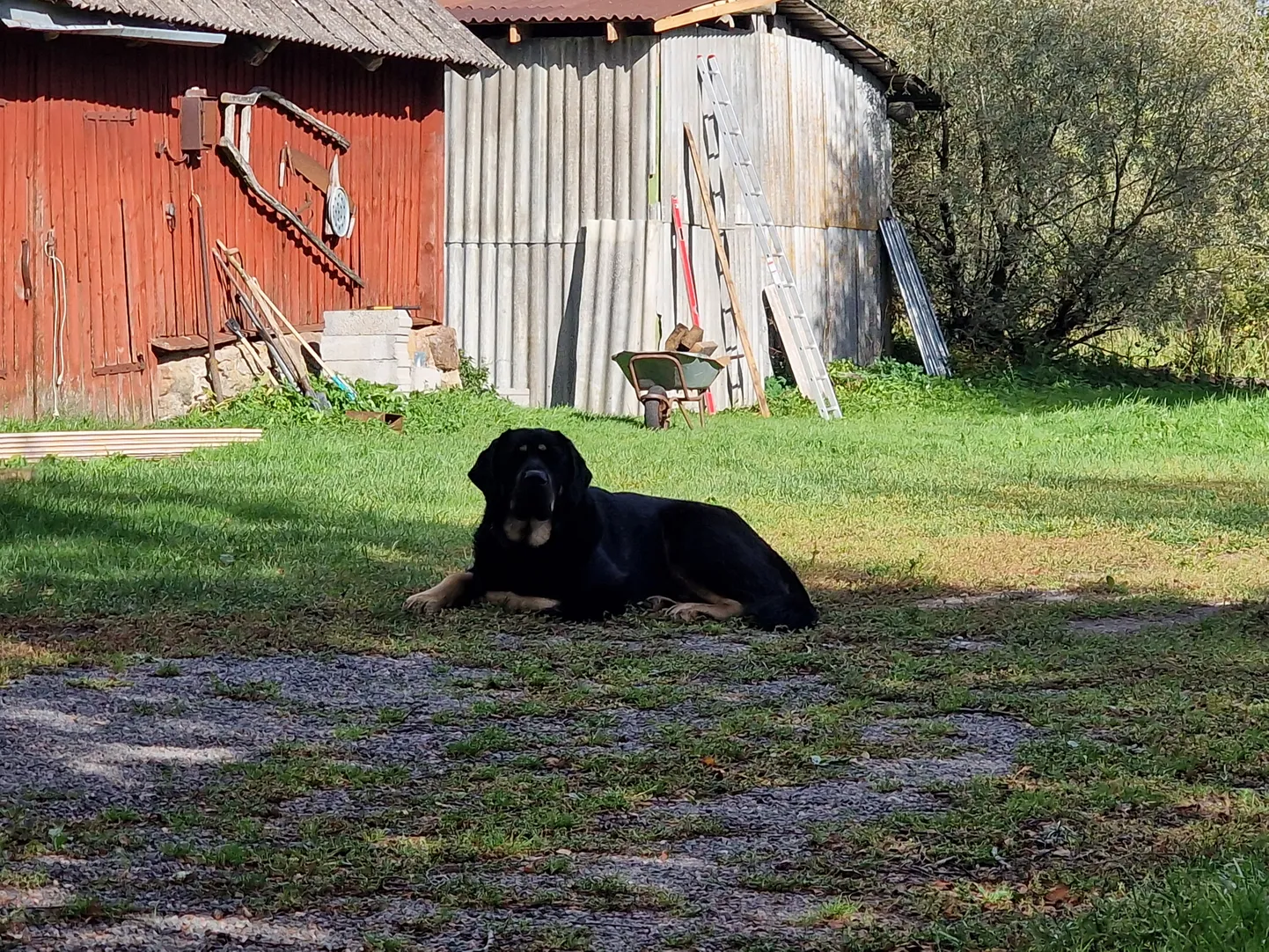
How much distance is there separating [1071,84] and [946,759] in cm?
2201

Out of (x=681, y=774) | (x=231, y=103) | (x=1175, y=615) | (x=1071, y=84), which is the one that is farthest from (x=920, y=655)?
(x=1071, y=84)

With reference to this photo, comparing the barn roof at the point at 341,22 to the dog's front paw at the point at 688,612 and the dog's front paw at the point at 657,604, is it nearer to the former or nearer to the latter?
the dog's front paw at the point at 657,604

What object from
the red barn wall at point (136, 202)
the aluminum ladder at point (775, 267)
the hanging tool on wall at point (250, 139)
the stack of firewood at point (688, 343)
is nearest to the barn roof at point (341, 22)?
the red barn wall at point (136, 202)

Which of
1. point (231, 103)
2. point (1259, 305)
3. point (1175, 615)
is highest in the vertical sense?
point (231, 103)

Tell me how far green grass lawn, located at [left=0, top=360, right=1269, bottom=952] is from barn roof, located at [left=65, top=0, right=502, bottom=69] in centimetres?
363

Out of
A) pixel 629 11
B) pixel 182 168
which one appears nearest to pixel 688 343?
pixel 629 11

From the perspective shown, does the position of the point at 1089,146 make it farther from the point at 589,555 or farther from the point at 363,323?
the point at 589,555

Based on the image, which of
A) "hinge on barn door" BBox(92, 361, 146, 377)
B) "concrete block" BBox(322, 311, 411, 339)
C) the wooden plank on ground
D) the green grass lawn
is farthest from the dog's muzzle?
"concrete block" BBox(322, 311, 411, 339)

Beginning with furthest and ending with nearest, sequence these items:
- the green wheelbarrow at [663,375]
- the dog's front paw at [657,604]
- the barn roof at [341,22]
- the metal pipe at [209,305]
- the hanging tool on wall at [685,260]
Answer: the hanging tool on wall at [685,260] → the green wheelbarrow at [663,375] → the metal pipe at [209,305] → the barn roof at [341,22] → the dog's front paw at [657,604]

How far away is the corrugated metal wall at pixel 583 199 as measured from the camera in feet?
64.0

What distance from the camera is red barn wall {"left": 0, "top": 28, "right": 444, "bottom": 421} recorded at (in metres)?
14.7

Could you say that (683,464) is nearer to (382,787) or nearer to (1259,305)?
(382,787)

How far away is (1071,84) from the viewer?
25.7m

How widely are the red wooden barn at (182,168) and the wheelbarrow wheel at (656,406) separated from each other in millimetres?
3663
